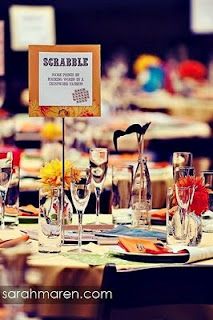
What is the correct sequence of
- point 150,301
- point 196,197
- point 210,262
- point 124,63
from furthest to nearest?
point 124,63
point 196,197
point 210,262
point 150,301

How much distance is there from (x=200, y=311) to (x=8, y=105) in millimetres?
4835

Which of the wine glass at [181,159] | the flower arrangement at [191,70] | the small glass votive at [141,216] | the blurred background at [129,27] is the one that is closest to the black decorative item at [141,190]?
the small glass votive at [141,216]

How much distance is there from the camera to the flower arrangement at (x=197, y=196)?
9.02ft

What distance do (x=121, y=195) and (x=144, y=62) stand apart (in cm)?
421

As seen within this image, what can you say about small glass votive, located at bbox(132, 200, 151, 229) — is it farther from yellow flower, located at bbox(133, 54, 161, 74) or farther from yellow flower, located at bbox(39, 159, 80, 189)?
yellow flower, located at bbox(133, 54, 161, 74)

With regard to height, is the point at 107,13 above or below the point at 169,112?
above

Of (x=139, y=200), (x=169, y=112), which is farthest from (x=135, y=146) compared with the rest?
(x=139, y=200)

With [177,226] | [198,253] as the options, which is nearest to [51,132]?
[177,226]

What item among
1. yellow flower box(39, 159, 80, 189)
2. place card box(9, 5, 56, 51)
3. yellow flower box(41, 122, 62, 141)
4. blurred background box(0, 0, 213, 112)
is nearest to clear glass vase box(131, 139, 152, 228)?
yellow flower box(39, 159, 80, 189)

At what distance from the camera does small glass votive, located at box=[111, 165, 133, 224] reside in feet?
10.4

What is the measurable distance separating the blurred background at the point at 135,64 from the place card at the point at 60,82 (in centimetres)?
323

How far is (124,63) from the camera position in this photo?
24.1 feet

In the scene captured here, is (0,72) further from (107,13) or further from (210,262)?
(210,262)

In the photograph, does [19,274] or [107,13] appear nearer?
[19,274]
